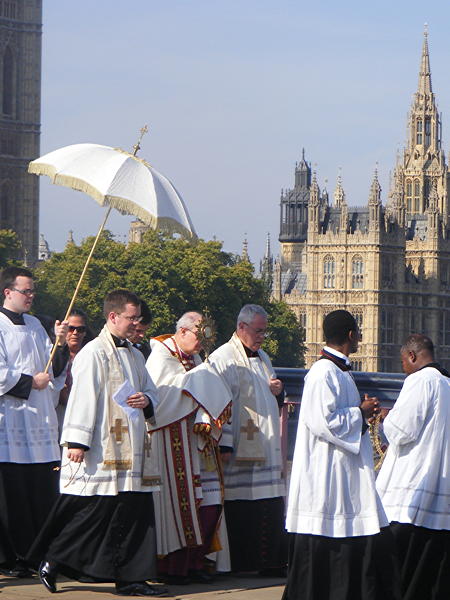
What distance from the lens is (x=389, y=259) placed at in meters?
142

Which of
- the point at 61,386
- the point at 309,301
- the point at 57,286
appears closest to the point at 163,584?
the point at 61,386

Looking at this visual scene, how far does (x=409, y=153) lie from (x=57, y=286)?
68965 mm

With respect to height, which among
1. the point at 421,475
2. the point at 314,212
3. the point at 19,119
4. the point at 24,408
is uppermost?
the point at 19,119

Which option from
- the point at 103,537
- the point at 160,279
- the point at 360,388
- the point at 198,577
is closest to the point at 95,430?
the point at 103,537

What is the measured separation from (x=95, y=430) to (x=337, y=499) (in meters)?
2.02

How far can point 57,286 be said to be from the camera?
89.1 m

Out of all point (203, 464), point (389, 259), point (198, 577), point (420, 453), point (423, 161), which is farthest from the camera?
point (423, 161)

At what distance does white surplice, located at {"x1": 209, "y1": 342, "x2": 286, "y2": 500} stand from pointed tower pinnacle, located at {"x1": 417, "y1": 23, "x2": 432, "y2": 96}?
136088mm

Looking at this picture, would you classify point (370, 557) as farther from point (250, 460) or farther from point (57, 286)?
point (57, 286)

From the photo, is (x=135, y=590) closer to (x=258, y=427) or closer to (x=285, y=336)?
(x=258, y=427)

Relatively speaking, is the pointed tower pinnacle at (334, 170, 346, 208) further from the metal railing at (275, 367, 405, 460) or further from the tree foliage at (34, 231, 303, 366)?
the metal railing at (275, 367, 405, 460)

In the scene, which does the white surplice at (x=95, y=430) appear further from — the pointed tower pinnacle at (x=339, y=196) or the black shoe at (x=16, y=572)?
the pointed tower pinnacle at (x=339, y=196)

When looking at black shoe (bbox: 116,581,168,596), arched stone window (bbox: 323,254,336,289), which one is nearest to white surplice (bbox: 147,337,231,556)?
black shoe (bbox: 116,581,168,596)

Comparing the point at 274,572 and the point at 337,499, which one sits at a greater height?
the point at 337,499
